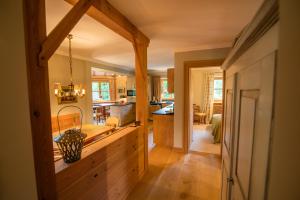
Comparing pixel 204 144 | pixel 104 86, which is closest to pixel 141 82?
pixel 204 144

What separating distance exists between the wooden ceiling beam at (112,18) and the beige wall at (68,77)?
2406mm

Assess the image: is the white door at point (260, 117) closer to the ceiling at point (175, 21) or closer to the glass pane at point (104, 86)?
the ceiling at point (175, 21)

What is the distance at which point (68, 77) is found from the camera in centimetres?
384

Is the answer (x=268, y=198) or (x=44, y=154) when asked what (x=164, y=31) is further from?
(x=268, y=198)

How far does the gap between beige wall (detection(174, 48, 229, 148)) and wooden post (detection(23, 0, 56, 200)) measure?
2.80 m

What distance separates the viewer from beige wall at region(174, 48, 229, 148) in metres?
3.13

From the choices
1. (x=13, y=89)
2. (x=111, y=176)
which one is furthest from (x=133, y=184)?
(x=13, y=89)

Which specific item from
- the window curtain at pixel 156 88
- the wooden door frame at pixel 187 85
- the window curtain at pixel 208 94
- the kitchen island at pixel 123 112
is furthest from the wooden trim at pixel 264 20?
the window curtain at pixel 156 88

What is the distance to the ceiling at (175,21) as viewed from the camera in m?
1.56

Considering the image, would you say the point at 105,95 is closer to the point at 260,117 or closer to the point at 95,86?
the point at 95,86

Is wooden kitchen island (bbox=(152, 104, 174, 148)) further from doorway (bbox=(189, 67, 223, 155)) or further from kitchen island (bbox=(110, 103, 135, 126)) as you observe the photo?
doorway (bbox=(189, 67, 223, 155))

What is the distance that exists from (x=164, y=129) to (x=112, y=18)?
2975mm

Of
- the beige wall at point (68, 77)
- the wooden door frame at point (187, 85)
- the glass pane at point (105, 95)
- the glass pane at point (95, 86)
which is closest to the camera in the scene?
the wooden door frame at point (187, 85)

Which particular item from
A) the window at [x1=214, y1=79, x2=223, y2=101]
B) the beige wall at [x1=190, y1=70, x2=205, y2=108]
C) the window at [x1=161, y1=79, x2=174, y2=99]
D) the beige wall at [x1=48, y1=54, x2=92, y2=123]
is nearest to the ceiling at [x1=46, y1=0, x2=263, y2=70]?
the beige wall at [x1=48, y1=54, x2=92, y2=123]
